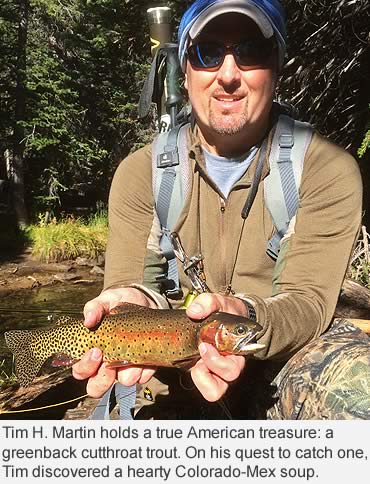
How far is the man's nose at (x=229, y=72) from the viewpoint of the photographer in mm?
2996

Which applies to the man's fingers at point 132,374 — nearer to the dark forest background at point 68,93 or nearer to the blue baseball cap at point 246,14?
the blue baseball cap at point 246,14

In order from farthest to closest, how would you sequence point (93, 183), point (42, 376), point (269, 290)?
point (93, 183) < point (42, 376) < point (269, 290)

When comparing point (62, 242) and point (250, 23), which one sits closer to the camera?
point (250, 23)

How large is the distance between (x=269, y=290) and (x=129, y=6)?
12.6m

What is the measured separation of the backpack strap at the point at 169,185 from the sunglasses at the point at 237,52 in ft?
1.44

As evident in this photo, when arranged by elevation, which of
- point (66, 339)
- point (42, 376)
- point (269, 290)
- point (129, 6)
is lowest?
point (42, 376)

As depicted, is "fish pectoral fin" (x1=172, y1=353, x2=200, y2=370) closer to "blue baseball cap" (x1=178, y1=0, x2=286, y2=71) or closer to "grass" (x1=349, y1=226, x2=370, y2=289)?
"blue baseball cap" (x1=178, y1=0, x2=286, y2=71)

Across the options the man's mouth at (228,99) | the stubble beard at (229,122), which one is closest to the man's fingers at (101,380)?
the stubble beard at (229,122)

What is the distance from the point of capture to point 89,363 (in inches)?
103

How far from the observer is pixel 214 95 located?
10.0 ft

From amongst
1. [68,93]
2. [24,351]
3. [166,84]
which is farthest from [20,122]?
[24,351]

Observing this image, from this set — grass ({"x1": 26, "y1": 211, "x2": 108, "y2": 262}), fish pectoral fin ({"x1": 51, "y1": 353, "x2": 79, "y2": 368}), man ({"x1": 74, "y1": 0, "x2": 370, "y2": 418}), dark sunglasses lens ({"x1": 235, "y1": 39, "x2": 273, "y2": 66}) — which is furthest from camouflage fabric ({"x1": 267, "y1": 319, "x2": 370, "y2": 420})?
grass ({"x1": 26, "y1": 211, "x2": 108, "y2": 262})
